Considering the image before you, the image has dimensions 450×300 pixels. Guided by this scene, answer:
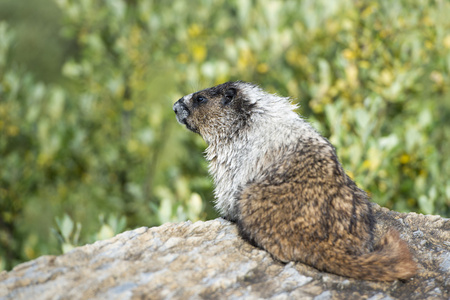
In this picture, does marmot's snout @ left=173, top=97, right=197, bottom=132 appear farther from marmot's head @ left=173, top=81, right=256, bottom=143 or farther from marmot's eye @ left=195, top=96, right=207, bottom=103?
marmot's eye @ left=195, top=96, right=207, bottom=103

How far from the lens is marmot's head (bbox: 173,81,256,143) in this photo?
3559 mm

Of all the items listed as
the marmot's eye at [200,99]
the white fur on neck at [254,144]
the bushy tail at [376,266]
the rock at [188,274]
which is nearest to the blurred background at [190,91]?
the white fur on neck at [254,144]

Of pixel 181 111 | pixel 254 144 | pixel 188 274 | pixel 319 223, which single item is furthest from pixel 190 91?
pixel 188 274

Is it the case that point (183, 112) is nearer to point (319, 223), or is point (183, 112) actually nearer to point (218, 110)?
point (218, 110)

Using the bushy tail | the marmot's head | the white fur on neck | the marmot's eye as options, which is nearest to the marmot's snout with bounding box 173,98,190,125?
the marmot's head

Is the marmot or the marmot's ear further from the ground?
the marmot's ear

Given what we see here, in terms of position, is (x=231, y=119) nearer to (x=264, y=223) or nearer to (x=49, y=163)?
(x=264, y=223)

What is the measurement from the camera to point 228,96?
370 centimetres

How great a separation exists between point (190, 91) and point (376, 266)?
3.22 m

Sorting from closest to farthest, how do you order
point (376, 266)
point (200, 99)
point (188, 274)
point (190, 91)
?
1. point (188, 274)
2. point (376, 266)
3. point (200, 99)
4. point (190, 91)

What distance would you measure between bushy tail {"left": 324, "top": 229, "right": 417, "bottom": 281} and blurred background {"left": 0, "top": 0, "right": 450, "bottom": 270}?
4.53ft

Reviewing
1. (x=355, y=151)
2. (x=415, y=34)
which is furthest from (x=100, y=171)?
(x=415, y=34)

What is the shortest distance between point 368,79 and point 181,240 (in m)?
3.17

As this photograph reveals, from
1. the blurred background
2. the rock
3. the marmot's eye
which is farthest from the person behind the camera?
the blurred background
